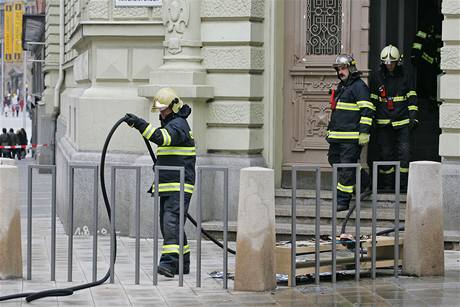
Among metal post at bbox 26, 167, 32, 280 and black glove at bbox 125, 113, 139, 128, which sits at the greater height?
black glove at bbox 125, 113, 139, 128

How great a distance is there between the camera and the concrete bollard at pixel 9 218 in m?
11.7

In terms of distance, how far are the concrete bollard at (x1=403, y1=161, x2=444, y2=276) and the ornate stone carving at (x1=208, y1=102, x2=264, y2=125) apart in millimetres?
3874

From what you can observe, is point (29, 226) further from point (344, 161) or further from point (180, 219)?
point (344, 161)

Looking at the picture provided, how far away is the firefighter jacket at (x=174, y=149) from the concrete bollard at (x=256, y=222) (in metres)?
1.14

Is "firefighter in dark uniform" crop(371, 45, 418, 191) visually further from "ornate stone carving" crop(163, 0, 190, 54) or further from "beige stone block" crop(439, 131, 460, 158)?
"ornate stone carving" crop(163, 0, 190, 54)

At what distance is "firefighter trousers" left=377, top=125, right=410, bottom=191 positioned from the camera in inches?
615

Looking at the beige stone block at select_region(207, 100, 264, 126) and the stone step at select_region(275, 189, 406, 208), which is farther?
the beige stone block at select_region(207, 100, 264, 126)

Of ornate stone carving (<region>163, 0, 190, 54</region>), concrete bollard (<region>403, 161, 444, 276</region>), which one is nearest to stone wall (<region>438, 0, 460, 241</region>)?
concrete bollard (<region>403, 161, 444, 276</region>)

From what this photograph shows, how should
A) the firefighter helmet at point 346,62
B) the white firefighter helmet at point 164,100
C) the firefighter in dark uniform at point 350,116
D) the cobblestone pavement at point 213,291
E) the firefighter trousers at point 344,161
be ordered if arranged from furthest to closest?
1. the firefighter in dark uniform at point 350,116
2. the firefighter helmet at point 346,62
3. the firefighter trousers at point 344,161
4. the white firefighter helmet at point 164,100
5. the cobblestone pavement at point 213,291

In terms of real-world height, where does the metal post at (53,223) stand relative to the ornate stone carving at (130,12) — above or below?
below

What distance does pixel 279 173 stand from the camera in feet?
53.5

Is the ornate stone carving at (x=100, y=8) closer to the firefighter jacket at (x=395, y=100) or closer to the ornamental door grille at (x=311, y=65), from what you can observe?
the ornamental door grille at (x=311, y=65)

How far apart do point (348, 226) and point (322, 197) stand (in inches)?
39.3

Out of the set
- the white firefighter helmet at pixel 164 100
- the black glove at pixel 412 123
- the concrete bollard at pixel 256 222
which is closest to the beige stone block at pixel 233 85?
the black glove at pixel 412 123
